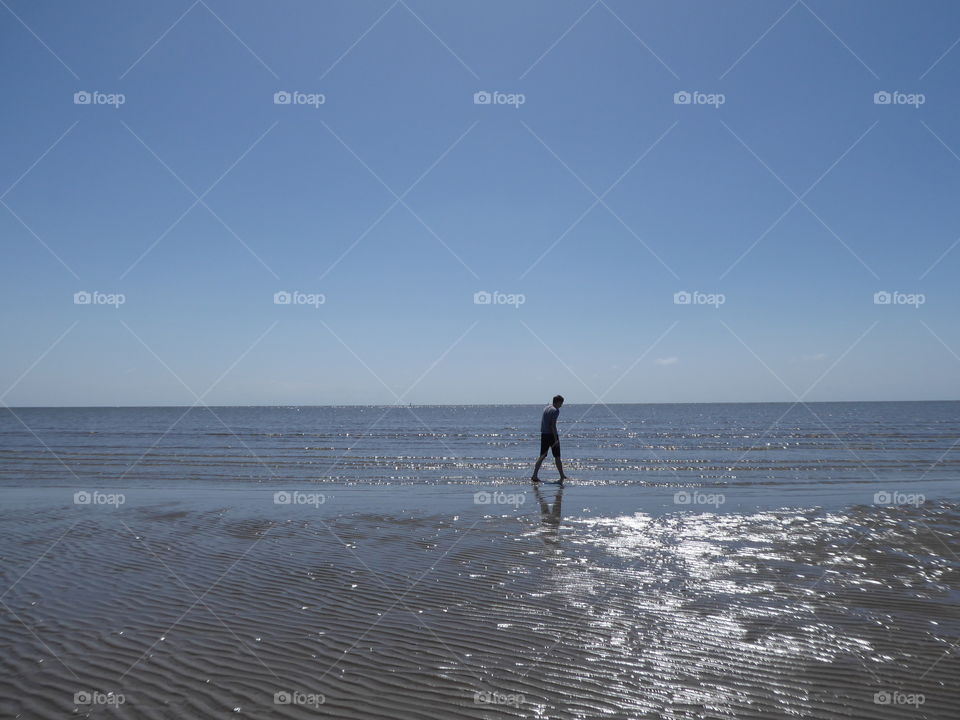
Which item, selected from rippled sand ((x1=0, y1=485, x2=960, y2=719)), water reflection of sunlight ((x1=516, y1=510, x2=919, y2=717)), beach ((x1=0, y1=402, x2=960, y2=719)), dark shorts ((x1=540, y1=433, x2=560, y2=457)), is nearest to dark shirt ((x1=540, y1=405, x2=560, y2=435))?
dark shorts ((x1=540, y1=433, x2=560, y2=457))

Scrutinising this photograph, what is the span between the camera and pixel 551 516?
37.3 ft

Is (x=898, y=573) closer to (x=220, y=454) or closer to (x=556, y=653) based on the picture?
(x=556, y=653)

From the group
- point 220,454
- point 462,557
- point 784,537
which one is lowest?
point 462,557

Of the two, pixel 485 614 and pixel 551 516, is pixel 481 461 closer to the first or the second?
pixel 551 516

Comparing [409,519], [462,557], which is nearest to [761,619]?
[462,557]

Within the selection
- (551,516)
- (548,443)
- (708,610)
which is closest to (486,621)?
(708,610)

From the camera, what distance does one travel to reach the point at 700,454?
1093 inches

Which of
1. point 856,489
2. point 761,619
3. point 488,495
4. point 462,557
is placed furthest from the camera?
point 856,489

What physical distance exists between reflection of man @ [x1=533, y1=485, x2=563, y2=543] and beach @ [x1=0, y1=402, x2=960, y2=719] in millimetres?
95

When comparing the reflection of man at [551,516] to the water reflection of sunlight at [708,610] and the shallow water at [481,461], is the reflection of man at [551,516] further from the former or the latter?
the shallow water at [481,461]

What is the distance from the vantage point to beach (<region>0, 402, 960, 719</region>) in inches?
170

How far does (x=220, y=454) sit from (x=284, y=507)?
1724cm

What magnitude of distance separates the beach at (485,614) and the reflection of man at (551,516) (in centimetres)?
9

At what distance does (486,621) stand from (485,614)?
0.64ft
